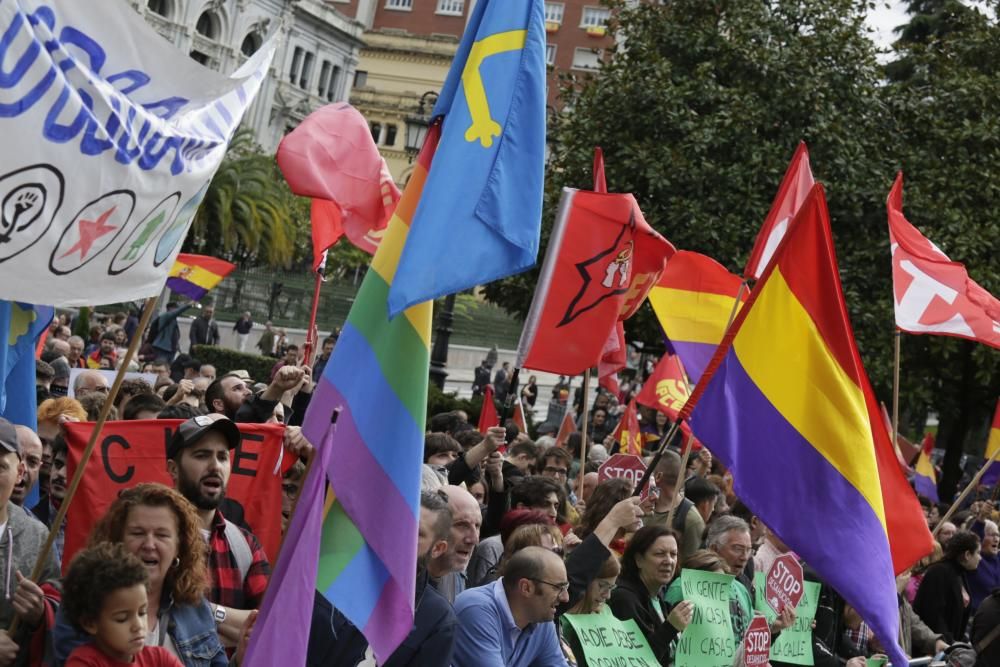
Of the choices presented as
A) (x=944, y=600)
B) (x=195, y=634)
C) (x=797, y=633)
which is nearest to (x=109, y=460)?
(x=195, y=634)

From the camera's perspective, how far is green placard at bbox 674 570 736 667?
714 cm

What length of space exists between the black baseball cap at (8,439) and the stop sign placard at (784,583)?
406 cm

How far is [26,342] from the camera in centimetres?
622

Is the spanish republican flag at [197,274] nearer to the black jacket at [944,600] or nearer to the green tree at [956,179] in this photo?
the black jacket at [944,600]

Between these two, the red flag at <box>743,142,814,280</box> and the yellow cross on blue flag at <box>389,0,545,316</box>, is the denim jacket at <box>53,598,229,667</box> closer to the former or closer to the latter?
the yellow cross on blue flag at <box>389,0,545,316</box>

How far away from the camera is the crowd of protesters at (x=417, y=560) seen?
449 cm

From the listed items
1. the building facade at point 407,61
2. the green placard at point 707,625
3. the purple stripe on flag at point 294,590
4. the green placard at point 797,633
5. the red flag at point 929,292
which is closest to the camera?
the purple stripe on flag at point 294,590

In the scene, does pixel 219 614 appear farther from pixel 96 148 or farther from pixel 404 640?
pixel 96 148

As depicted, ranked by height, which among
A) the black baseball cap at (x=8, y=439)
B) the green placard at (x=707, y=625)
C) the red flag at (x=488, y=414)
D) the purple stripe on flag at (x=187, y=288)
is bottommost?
the purple stripe on flag at (x=187, y=288)

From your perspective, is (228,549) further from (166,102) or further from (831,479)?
(831,479)

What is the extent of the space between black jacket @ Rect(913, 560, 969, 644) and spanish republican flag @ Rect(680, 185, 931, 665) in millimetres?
4490

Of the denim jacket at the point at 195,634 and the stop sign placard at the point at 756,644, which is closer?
the denim jacket at the point at 195,634

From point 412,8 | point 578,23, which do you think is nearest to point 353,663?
point 578,23

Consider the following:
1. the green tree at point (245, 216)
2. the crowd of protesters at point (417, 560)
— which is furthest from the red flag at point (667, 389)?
the green tree at point (245, 216)
